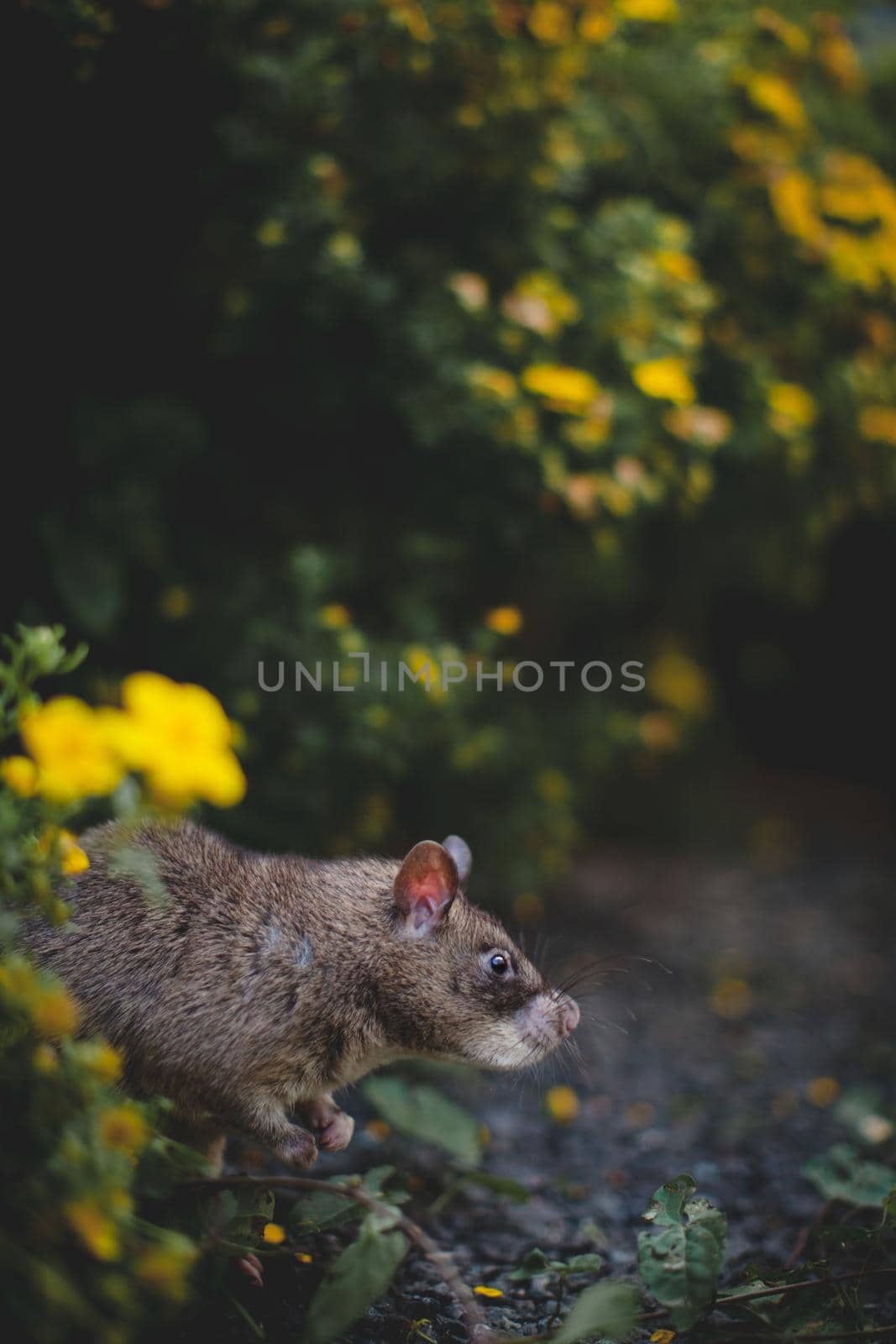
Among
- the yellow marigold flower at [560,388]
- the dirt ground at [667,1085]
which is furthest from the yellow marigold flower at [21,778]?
the yellow marigold flower at [560,388]

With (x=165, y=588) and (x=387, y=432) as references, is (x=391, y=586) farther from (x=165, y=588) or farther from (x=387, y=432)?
(x=165, y=588)

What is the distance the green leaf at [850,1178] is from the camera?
260cm

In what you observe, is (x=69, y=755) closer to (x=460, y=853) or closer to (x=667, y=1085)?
(x=460, y=853)

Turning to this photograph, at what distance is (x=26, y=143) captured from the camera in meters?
2.92

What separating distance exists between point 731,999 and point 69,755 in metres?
3.38

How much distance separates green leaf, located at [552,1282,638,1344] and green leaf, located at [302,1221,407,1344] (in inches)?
12.3

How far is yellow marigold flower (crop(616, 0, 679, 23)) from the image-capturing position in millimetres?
3271

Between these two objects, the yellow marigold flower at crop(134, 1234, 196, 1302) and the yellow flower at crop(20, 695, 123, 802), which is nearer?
the yellow marigold flower at crop(134, 1234, 196, 1302)

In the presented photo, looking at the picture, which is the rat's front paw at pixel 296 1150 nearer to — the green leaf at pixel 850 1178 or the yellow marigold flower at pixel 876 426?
the green leaf at pixel 850 1178

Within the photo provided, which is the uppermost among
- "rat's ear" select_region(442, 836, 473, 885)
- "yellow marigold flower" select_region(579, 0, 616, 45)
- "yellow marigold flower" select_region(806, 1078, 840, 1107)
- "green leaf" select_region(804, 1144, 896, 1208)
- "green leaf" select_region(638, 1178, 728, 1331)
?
"yellow marigold flower" select_region(579, 0, 616, 45)

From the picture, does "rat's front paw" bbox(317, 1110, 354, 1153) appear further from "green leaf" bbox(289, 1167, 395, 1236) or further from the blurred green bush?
the blurred green bush

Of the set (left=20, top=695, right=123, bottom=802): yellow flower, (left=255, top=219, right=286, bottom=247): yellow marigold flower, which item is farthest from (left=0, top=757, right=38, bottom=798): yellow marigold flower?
(left=255, top=219, right=286, bottom=247): yellow marigold flower

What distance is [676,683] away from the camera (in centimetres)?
556

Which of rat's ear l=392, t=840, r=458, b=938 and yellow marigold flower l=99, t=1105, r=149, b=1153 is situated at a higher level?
yellow marigold flower l=99, t=1105, r=149, b=1153
